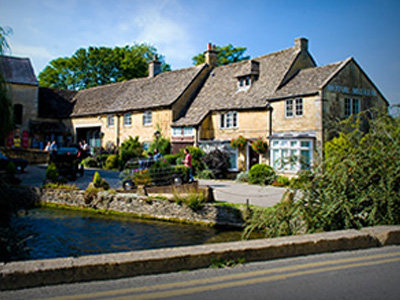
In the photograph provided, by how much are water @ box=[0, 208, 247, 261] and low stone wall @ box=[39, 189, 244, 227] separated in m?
0.40

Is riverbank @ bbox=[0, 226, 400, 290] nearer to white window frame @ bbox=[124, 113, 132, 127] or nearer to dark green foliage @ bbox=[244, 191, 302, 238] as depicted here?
dark green foliage @ bbox=[244, 191, 302, 238]

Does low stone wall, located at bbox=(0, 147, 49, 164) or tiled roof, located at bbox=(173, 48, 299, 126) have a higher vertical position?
tiled roof, located at bbox=(173, 48, 299, 126)

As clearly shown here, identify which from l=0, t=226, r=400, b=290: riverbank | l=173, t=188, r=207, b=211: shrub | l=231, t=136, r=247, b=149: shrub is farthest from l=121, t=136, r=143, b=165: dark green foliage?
l=0, t=226, r=400, b=290: riverbank

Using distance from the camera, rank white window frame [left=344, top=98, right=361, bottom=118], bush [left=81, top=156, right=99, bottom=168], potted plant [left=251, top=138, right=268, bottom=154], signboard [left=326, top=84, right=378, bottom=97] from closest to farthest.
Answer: signboard [left=326, top=84, right=378, bottom=97], white window frame [left=344, top=98, right=361, bottom=118], potted plant [left=251, top=138, right=268, bottom=154], bush [left=81, top=156, right=99, bottom=168]

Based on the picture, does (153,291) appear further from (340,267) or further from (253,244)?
(340,267)

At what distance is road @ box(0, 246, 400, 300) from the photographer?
14.5 ft

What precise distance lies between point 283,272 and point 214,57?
102 ft

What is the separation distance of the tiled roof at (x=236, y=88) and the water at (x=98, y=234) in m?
14.3

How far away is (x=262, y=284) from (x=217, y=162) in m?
20.5

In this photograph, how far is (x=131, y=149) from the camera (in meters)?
30.8

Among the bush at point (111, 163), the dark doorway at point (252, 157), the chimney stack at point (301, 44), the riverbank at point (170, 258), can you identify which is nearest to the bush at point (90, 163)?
the bush at point (111, 163)

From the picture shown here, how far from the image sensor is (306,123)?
23.2 metres

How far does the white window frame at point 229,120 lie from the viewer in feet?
89.9

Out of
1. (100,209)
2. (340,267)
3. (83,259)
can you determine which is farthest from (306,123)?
(83,259)
